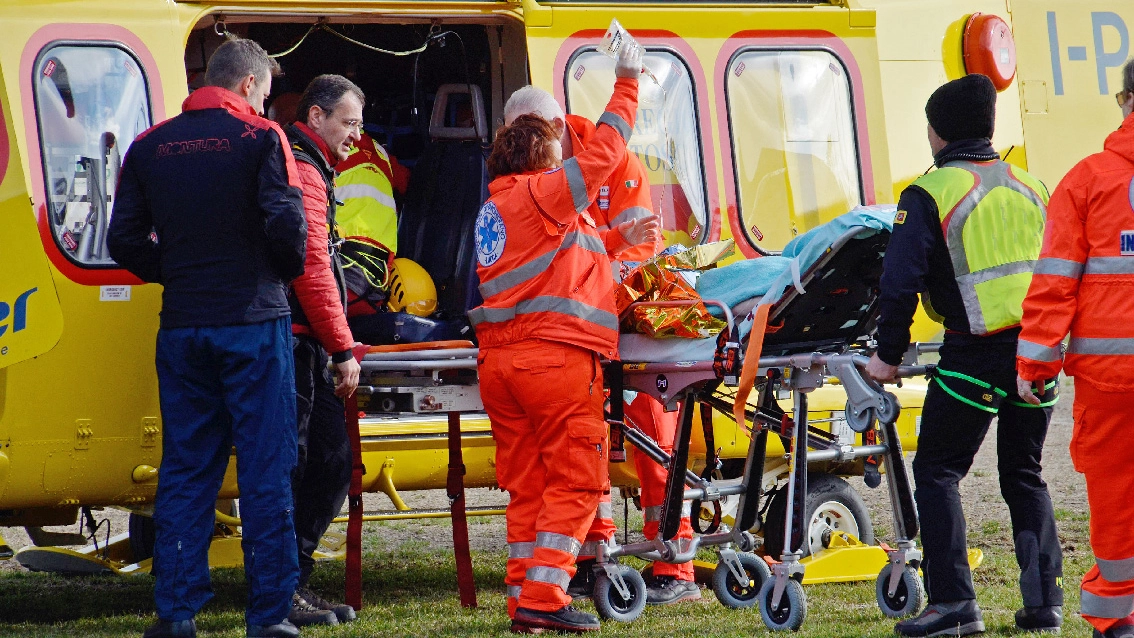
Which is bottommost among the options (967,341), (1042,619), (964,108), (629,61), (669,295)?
(1042,619)

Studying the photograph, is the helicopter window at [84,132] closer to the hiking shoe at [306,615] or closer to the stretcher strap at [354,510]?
the stretcher strap at [354,510]

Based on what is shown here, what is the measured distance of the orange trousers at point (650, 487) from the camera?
5438 mm

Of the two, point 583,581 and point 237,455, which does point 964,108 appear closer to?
point 583,581

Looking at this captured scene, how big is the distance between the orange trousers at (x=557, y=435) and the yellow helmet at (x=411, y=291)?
1.55 metres

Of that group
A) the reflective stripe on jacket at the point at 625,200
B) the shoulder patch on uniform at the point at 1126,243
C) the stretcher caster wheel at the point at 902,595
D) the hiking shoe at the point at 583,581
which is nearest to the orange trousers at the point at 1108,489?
the shoulder patch on uniform at the point at 1126,243

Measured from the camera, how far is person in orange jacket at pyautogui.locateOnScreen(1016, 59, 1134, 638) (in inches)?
161

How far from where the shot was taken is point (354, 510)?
5426mm

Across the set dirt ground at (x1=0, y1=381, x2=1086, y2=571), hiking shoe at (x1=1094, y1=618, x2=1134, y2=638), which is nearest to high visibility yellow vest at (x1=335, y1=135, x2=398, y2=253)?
dirt ground at (x1=0, y1=381, x2=1086, y2=571)

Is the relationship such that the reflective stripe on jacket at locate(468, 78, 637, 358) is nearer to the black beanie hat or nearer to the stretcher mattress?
the stretcher mattress

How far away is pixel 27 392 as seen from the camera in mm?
5098

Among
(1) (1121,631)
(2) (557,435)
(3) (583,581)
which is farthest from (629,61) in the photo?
(1) (1121,631)

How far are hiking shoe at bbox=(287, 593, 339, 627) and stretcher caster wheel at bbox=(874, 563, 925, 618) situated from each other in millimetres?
1989

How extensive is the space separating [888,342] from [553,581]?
1.37m

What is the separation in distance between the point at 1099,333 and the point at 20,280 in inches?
135
